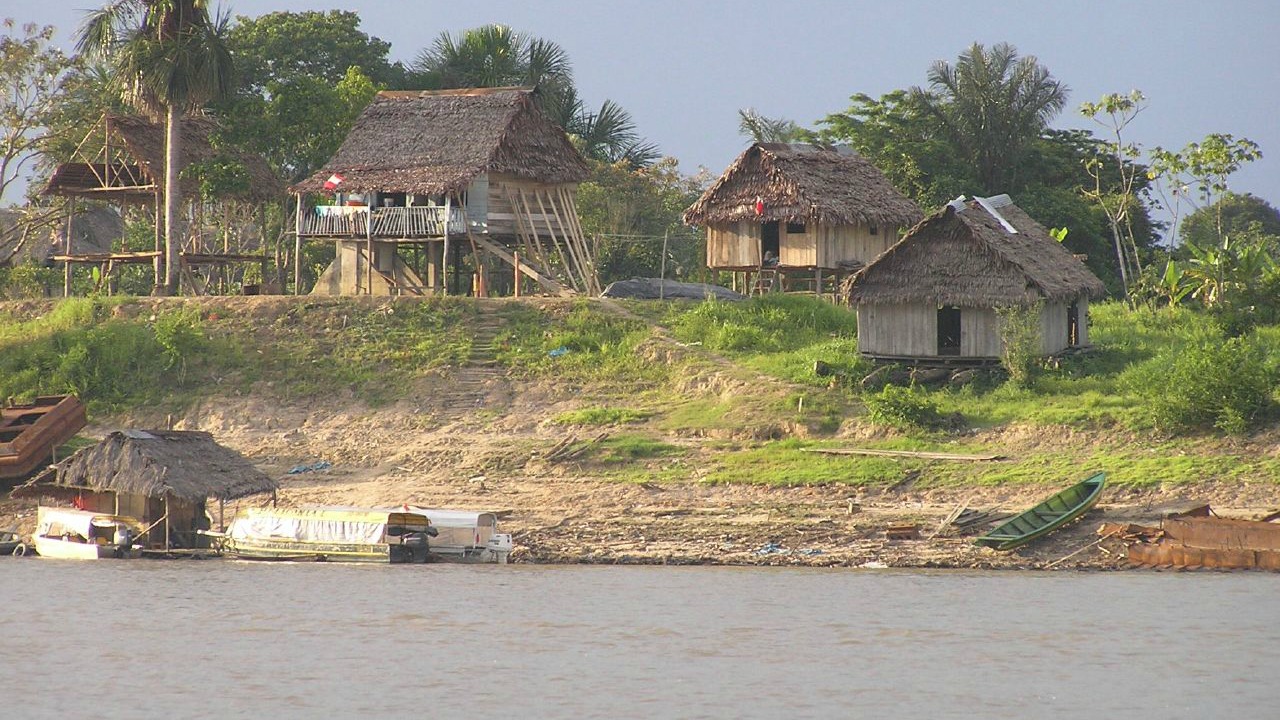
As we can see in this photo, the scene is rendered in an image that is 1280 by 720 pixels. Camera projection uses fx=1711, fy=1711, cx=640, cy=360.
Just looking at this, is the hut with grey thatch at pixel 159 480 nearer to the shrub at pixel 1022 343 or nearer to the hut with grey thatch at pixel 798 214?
the shrub at pixel 1022 343

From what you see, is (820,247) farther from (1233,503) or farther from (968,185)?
(1233,503)

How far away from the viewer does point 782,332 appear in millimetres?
35938

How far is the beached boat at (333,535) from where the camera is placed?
84.6ft

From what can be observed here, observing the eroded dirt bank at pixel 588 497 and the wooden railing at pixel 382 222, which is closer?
the eroded dirt bank at pixel 588 497

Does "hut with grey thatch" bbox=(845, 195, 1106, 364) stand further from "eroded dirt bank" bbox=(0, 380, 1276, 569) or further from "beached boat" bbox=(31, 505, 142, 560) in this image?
"beached boat" bbox=(31, 505, 142, 560)

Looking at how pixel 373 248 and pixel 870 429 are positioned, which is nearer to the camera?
pixel 870 429

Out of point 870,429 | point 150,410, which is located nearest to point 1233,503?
point 870,429

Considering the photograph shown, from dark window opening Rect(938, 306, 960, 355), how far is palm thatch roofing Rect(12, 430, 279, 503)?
13221mm

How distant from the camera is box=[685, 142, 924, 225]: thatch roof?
40375 mm

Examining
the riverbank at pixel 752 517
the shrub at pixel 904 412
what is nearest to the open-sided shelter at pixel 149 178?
the riverbank at pixel 752 517

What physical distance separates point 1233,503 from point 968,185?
873 inches

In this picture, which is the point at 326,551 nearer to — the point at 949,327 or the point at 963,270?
the point at 963,270

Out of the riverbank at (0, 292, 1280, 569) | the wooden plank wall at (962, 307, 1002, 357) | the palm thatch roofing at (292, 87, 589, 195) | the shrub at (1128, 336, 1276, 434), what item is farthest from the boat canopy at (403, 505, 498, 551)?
the palm thatch roofing at (292, 87, 589, 195)

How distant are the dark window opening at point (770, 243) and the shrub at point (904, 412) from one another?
40.2 feet
